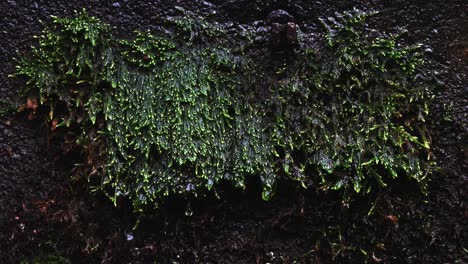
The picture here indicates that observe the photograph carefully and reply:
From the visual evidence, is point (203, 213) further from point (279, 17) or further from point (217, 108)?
point (279, 17)

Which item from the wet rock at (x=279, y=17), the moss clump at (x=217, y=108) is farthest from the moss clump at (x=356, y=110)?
the wet rock at (x=279, y=17)

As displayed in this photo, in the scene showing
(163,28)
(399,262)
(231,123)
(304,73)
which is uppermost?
(163,28)

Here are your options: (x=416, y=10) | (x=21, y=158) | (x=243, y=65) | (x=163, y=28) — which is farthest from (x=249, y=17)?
(x=21, y=158)

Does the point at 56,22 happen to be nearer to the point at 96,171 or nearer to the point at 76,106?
the point at 76,106

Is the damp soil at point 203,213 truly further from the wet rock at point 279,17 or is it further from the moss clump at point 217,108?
the wet rock at point 279,17

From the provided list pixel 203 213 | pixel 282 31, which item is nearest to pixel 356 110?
pixel 282 31

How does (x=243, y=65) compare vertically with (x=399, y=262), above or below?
above

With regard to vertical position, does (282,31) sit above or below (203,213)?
above
